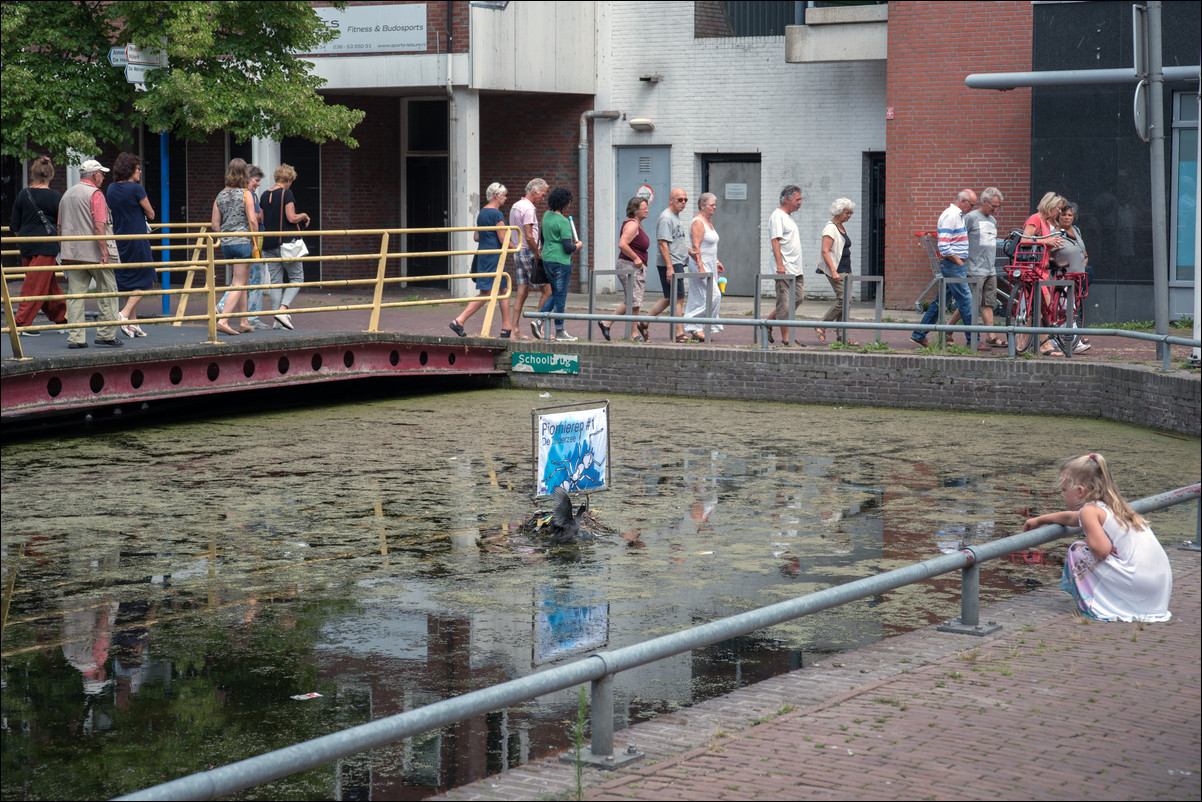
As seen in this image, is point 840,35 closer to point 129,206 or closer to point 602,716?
point 129,206

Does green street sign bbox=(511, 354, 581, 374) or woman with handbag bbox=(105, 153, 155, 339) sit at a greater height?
woman with handbag bbox=(105, 153, 155, 339)

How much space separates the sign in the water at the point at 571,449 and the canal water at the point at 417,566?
0.36 metres

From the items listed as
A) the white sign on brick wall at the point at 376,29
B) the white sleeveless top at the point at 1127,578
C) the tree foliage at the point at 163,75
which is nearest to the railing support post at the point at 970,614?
the white sleeveless top at the point at 1127,578

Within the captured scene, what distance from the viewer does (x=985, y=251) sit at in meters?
16.8

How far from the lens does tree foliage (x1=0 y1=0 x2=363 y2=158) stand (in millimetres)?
20047

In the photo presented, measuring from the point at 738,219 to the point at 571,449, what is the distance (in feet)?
56.1

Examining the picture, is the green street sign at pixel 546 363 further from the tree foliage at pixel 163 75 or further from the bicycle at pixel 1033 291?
the tree foliage at pixel 163 75

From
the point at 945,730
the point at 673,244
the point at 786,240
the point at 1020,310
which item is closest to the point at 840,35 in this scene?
the point at 673,244

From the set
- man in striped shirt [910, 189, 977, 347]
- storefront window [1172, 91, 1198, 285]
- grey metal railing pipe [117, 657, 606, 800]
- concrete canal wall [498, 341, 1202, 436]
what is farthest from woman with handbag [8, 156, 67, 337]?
storefront window [1172, 91, 1198, 285]

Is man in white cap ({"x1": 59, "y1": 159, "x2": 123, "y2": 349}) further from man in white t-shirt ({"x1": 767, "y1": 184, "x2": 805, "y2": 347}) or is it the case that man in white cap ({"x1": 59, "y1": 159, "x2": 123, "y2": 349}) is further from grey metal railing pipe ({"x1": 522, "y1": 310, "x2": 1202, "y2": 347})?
man in white t-shirt ({"x1": 767, "y1": 184, "x2": 805, "y2": 347})

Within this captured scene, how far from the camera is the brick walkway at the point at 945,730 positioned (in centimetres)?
453

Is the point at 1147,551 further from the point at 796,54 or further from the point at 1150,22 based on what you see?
the point at 796,54

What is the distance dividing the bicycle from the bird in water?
8.26 m

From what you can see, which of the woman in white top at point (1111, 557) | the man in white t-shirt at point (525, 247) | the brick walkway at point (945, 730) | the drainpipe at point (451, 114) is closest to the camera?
the brick walkway at point (945, 730)
